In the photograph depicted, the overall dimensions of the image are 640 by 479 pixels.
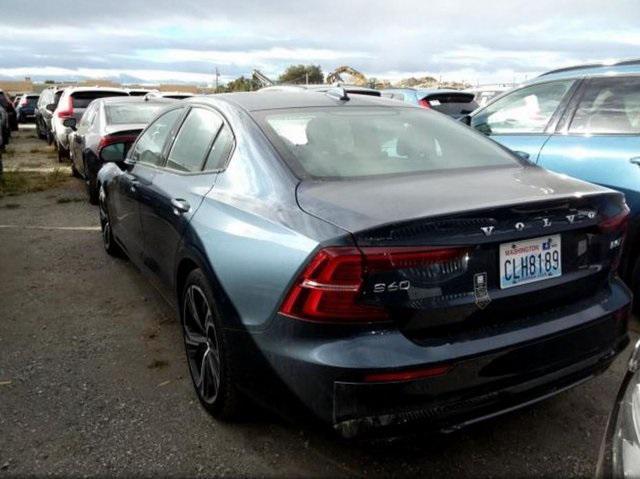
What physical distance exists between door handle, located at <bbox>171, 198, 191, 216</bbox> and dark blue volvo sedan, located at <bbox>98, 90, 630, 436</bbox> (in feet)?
0.08

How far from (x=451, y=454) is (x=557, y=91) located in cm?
312

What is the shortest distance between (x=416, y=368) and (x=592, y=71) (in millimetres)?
3361

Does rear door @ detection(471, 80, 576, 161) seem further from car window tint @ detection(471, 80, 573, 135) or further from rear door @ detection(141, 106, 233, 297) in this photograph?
rear door @ detection(141, 106, 233, 297)

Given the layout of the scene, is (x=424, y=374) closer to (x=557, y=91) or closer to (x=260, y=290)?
(x=260, y=290)

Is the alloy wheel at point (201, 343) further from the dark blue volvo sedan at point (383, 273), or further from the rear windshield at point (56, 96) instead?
the rear windshield at point (56, 96)

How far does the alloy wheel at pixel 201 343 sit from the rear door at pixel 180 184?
303 millimetres

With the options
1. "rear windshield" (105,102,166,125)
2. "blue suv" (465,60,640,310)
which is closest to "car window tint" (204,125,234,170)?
"blue suv" (465,60,640,310)

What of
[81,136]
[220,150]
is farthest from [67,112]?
[220,150]

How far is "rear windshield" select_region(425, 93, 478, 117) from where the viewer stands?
33.4 ft

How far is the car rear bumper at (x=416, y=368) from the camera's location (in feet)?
6.38

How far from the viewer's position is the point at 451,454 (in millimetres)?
2494

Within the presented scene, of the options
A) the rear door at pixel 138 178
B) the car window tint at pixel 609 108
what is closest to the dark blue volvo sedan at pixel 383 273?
the rear door at pixel 138 178

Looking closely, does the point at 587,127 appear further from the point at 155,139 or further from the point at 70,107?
Result: the point at 70,107

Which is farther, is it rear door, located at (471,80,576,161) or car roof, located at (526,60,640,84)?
rear door, located at (471,80,576,161)
